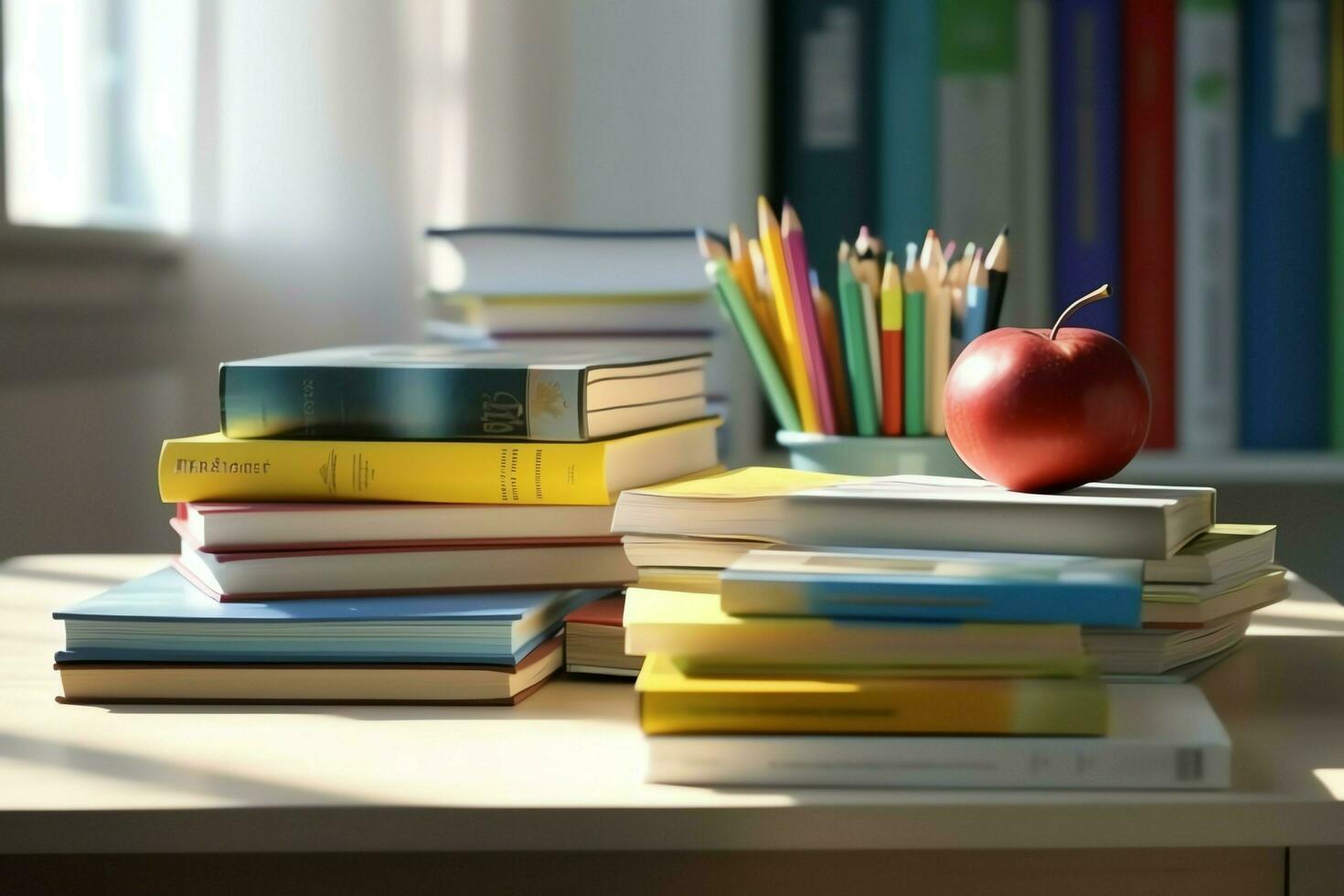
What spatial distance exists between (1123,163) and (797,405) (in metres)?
0.59

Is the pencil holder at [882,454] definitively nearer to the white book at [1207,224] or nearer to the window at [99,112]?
the white book at [1207,224]

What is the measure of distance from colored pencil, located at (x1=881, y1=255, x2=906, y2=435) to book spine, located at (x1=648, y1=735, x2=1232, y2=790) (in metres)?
0.34

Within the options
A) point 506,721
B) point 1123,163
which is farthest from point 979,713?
point 1123,163

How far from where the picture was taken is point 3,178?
3.91ft

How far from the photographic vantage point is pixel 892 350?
0.82 m

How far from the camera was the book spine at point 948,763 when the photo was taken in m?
0.50

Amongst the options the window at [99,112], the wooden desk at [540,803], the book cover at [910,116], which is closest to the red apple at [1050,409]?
the wooden desk at [540,803]

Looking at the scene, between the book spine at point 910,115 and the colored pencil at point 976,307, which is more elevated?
the book spine at point 910,115

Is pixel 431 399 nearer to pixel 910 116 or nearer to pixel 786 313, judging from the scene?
pixel 786 313

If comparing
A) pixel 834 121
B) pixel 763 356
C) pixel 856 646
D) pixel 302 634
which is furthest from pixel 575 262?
pixel 856 646

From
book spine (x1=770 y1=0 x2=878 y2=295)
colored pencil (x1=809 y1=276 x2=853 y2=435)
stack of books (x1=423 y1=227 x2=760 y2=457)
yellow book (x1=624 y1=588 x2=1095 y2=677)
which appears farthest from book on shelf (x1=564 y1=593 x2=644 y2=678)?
book spine (x1=770 y1=0 x2=878 y2=295)

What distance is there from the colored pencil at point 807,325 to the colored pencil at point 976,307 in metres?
0.08

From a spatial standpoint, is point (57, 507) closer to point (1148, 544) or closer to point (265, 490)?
point (265, 490)

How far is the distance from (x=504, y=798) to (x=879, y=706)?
0.42 ft
